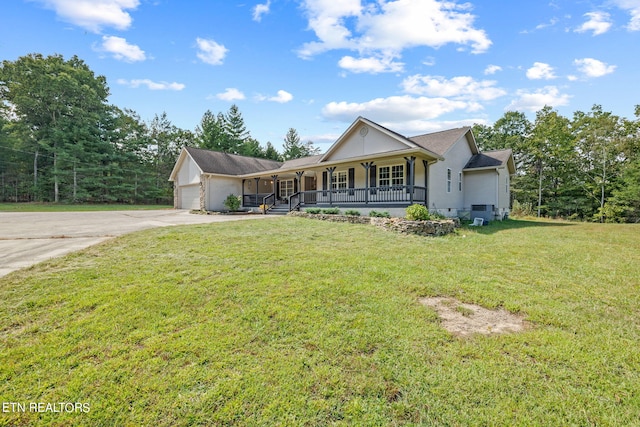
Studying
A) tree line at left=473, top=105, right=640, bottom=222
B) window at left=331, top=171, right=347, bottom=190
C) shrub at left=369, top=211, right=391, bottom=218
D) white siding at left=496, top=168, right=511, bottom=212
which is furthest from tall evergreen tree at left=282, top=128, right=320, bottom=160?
shrub at left=369, top=211, right=391, bottom=218

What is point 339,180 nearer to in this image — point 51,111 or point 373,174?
point 373,174

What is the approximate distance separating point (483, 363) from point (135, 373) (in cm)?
313

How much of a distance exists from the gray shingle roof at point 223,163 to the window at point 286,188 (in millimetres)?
3892

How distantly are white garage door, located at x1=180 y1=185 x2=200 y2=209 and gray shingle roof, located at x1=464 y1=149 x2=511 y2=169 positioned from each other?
20.2 m

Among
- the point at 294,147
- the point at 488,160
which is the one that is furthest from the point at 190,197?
the point at 294,147

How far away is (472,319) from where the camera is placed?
3568mm

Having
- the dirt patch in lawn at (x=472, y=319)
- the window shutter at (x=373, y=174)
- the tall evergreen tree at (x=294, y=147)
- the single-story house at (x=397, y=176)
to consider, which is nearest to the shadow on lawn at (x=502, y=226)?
the single-story house at (x=397, y=176)

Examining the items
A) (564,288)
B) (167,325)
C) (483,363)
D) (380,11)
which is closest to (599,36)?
(380,11)

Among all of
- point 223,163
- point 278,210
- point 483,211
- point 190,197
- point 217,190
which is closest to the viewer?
point 483,211

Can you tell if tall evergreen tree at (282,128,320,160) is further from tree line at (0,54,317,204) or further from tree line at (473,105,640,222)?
tree line at (473,105,640,222)

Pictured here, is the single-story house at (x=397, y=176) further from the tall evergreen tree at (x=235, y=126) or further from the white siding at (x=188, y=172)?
the tall evergreen tree at (x=235, y=126)

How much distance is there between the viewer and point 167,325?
318cm

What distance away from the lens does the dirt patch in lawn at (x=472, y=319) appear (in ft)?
10.8

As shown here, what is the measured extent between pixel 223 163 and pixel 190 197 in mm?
4114
